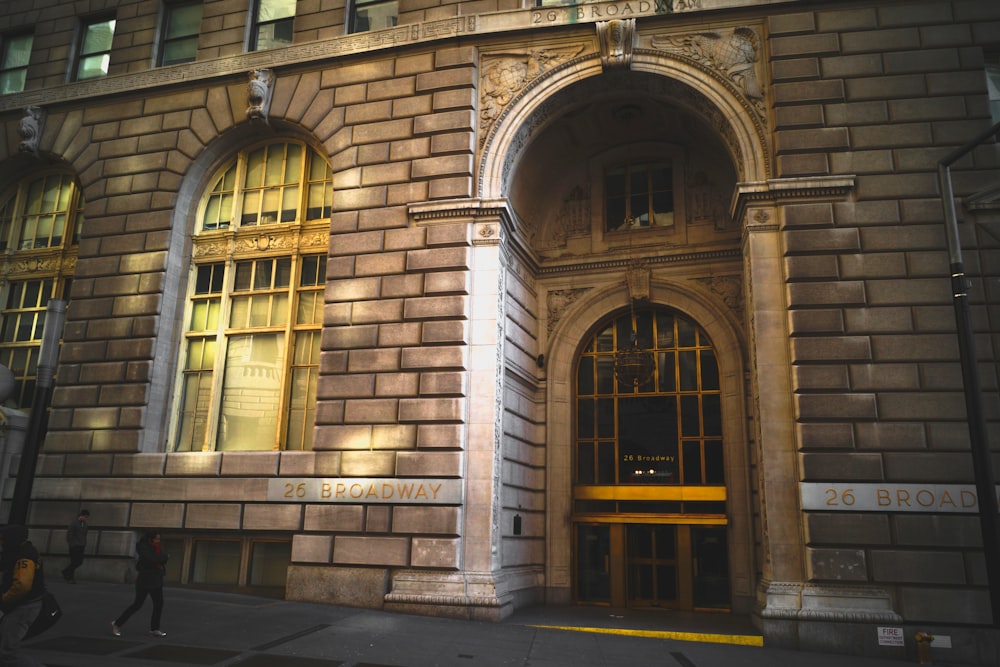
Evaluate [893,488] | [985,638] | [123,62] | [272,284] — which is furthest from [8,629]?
[123,62]

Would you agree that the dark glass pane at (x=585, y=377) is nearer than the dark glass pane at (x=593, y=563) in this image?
No

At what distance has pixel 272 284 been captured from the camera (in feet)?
57.0

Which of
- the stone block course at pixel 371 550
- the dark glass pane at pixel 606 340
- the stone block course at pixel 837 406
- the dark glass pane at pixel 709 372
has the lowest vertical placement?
the stone block course at pixel 371 550

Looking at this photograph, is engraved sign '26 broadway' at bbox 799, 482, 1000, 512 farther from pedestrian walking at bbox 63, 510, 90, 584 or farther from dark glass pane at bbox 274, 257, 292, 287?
pedestrian walking at bbox 63, 510, 90, 584

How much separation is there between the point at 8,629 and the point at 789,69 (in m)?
15.7

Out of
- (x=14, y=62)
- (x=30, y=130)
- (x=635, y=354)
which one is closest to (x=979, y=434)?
(x=635, y=354)

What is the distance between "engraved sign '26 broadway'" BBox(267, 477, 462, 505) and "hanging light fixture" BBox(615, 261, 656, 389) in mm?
4992

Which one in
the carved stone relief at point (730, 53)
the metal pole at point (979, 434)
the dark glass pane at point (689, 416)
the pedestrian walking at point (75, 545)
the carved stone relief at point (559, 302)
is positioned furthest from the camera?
the carved stone relief at point (559, 302)

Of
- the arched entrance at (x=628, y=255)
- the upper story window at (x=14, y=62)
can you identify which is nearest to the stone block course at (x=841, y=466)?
the arched entrance at (x=628, y=255)

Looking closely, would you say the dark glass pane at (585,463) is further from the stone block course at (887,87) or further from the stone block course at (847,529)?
the stone block course at (887,87)

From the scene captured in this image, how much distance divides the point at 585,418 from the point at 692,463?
2808 millimetres

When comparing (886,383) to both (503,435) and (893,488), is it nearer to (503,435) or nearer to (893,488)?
(893,488)

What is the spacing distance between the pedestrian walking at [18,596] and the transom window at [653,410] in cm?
1219

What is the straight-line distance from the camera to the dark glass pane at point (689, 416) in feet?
56.4
